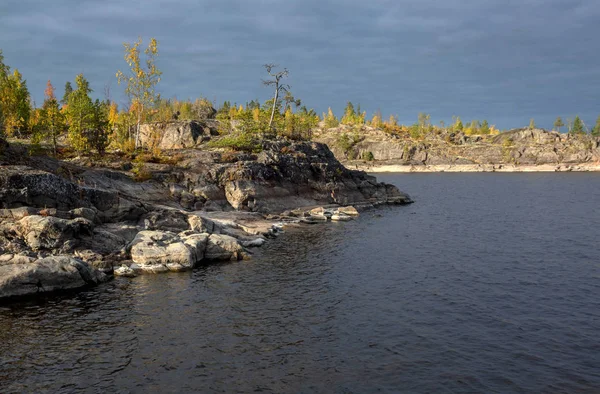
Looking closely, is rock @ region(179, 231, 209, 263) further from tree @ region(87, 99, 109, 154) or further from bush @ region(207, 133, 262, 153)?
bush @ region(207, 133, 262, 153)

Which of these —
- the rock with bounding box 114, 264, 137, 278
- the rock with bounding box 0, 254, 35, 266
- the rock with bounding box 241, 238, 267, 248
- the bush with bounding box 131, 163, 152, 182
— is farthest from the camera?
the bush with bounding box 131, 163, 152, 182

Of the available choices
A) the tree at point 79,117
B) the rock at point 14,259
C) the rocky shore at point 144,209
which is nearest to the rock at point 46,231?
the rocky shore at point 144,209

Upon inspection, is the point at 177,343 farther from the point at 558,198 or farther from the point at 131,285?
the point at 558,198

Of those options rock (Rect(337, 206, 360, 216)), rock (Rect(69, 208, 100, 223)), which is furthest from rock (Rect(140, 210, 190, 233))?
rock (Rect(337, 206, 360, 216))

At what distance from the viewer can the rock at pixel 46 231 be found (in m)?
34.1

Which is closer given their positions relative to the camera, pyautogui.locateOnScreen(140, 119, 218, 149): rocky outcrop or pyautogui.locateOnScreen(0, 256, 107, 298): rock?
pyautogui.locateOnScreen(0, 256, 107, 298): rock

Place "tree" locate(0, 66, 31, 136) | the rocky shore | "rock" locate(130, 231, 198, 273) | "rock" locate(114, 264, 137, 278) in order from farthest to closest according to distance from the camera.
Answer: "tree" locate(0, 66, 31, 136) → "rock" locate(130, 231, 198, 273) → "rock" locate(114, 264, 137, 278) → the rocky shore

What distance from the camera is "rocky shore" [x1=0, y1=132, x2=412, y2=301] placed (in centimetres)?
3350

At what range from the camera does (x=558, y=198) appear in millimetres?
97938

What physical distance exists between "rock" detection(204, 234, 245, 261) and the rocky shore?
9 centimetres

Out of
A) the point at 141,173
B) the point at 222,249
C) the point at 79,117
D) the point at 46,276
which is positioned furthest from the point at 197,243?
the point at 79,117

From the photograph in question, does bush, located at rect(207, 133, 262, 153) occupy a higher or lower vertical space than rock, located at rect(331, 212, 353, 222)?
higher

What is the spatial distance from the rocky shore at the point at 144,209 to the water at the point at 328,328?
106 inches

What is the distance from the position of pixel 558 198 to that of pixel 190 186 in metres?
83.0
